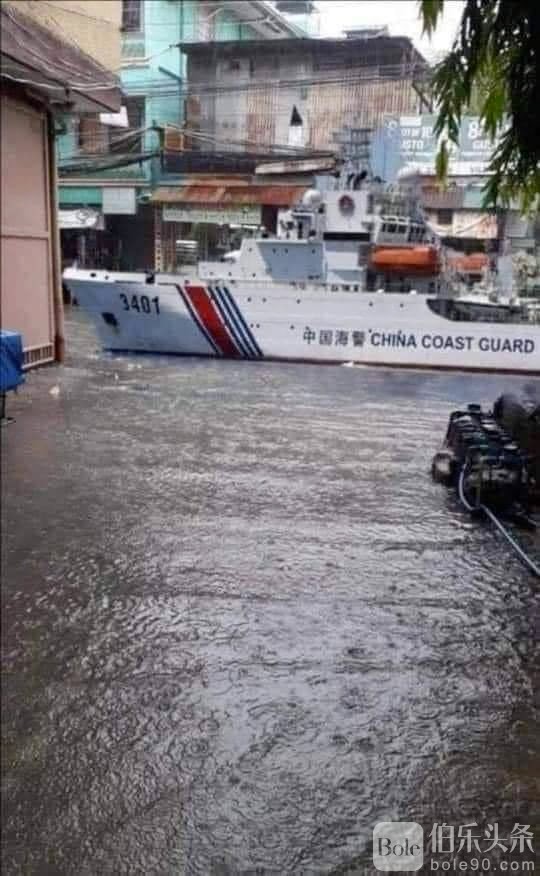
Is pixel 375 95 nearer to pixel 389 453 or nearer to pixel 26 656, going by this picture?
pixel 26 656

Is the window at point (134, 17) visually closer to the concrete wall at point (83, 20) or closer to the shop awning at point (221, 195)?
the concrete wall at point (83, 20)

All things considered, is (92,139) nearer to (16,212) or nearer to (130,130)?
(130,130)

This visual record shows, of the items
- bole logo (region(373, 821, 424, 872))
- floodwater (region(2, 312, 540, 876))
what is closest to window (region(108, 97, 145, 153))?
floodwater (region(2, 312, 540, 876))

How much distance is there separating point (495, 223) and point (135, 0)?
1013 mm

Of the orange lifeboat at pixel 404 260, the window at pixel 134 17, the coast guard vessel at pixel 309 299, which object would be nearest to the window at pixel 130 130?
the window at pixel 134 17

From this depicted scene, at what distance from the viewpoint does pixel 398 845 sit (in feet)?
3.90

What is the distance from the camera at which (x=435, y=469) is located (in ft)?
10.9

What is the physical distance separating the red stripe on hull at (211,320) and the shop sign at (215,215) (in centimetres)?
406

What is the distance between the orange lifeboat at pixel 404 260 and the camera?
5.00 meters

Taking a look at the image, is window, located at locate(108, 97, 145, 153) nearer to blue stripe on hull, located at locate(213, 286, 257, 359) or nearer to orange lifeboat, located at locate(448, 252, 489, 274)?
orange lifeboat, located at locate(448, 252, 489, 274)

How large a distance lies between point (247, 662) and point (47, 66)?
Answer: 4.13 feet

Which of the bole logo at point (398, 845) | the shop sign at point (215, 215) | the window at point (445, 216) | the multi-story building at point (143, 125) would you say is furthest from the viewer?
the window at point (445, 216)

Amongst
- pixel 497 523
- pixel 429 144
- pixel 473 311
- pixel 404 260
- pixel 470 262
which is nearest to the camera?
pixel 429 144

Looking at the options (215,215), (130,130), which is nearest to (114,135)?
(130,130)
